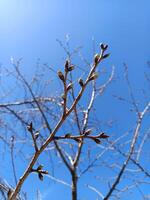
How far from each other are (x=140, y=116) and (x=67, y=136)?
350cm

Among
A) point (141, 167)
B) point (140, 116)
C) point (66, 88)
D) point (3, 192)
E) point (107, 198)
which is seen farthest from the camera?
point (140, 116)

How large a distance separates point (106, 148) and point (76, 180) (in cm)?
89

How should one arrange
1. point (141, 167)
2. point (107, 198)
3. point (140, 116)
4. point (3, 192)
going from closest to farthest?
point (3, 192), point (107, 198), point (141, 167), point (140, 116)

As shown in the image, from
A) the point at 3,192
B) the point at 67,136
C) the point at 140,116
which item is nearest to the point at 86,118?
the point at 140,116

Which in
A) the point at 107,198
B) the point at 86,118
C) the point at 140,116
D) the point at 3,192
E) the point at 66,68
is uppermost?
the point at 140,116

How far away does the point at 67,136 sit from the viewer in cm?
102

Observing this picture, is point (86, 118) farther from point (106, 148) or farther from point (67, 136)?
point (67, 136)

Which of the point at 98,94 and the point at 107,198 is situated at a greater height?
the point at 98,94

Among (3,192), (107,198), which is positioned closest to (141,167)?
(107,198)

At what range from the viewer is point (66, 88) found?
1.00 metres

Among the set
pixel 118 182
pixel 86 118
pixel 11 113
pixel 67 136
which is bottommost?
pixel 67 136

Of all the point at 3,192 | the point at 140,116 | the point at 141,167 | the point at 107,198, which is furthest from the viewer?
the point at 140,116

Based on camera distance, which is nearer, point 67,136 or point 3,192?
point 67,136

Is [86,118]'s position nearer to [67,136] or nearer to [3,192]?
[3,192]
